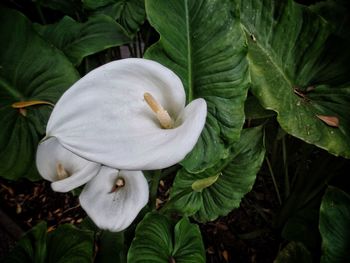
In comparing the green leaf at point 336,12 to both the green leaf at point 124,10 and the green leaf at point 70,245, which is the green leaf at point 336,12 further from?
the green leaf at point 70,245

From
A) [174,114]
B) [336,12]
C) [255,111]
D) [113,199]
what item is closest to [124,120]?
[174,114]

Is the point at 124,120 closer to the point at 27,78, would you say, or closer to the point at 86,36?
the point at 27,78

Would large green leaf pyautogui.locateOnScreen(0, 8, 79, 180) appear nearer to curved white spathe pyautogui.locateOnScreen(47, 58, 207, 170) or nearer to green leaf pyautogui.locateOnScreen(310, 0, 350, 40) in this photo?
curved white spathe pyautogui.locateOnScreen(47, 58, 207, 170)

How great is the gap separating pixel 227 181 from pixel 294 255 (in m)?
0.22

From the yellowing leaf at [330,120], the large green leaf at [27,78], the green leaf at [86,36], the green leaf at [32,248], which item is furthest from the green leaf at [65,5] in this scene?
the yellowing leaf at [330,120]

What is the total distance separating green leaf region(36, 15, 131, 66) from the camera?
0.91 m

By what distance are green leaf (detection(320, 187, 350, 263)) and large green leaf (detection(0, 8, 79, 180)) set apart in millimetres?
637

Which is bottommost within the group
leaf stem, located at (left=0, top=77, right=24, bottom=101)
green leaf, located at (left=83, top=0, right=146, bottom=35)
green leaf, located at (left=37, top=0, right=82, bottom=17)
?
leaf stem, located at (left=0, top=77, right=24, bottom=101)

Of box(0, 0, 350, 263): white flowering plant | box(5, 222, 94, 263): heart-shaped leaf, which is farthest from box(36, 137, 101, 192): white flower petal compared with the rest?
box(5, 222, 94, 263): heart-shaped leaf

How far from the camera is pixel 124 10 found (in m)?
1.02

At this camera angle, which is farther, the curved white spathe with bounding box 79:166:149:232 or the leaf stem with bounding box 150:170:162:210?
the leaf stem with bounding box 150:170:162:210

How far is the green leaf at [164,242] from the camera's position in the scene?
71 centimetres

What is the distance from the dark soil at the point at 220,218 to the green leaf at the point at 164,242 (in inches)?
13.1

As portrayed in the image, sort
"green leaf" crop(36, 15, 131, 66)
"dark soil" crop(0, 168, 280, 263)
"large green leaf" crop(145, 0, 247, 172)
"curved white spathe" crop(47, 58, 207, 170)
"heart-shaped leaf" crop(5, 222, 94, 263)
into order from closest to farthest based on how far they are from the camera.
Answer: "curved white spathe" crop(47, 58, 207, 170), "large green leaf" crop(145, 0, 247, 172), "heart-shaped leaf" crop(5, 222, 94, 263), "green leaf" crop(36, 15, 131, 66), "dark soil" crop(0, 168, 280, 263)
